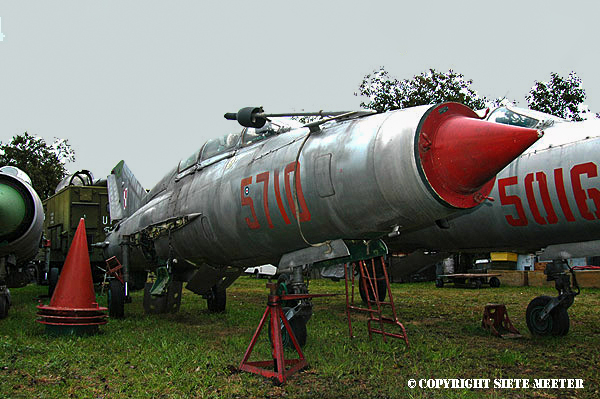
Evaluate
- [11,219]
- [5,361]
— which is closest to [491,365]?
[5,361]

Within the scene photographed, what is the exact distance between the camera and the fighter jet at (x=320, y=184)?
3.67m

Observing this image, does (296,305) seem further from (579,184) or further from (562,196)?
(579,184)

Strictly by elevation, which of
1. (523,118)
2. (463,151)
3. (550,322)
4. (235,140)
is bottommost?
(550,322)

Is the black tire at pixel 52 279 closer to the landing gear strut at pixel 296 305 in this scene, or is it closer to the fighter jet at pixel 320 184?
the fighter jet at pixel 320 184

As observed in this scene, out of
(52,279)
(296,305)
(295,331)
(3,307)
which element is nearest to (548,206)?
(296,305)

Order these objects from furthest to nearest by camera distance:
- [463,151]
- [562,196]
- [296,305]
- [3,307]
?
[3,307], [562,196], [296,305], [463,151]

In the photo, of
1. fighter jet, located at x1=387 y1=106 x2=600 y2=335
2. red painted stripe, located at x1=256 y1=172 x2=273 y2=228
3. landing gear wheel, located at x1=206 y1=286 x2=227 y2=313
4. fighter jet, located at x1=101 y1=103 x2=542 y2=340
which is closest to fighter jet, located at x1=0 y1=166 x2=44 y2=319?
fighter jet, located at x1=101 y1=103 x2=542 y2=340

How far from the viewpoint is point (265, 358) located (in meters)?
4.97

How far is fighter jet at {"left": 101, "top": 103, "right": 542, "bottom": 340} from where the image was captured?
367 cm

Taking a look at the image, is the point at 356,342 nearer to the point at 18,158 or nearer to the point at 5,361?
the point at 5,361

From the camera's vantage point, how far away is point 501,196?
→ 242 inches

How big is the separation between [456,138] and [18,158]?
1172 inches

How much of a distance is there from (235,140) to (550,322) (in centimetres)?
482

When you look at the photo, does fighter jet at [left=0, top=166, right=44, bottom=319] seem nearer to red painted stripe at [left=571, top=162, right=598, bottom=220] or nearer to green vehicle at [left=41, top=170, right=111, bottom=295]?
green vehicle at [left=41, top=170, right=111, bottom=295]
